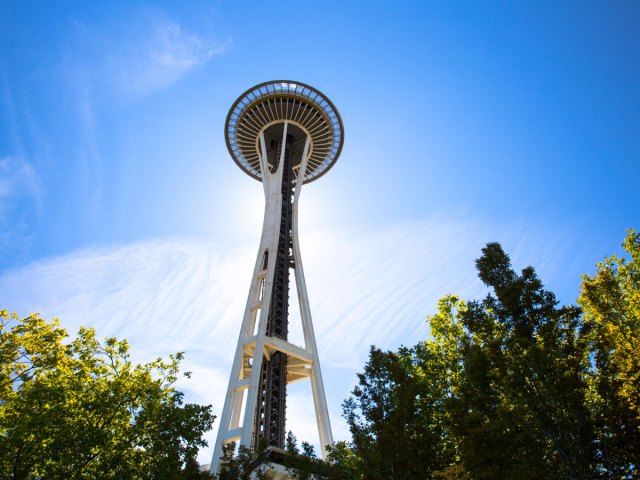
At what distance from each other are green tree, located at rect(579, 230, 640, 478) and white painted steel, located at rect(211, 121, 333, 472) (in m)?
14.2

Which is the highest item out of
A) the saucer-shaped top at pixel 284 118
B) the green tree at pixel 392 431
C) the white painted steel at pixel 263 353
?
the saucer-shaped top at pixel 284 118

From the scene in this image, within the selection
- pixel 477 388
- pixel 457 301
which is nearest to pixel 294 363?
pixel 457 301

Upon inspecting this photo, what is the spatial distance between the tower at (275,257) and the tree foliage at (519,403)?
12.1 ft

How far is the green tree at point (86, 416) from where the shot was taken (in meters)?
11.9

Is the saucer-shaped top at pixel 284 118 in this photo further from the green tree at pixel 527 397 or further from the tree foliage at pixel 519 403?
the green tree at pixel 527 397

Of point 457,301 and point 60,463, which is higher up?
point 457,301

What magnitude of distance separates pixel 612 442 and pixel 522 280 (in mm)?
3609

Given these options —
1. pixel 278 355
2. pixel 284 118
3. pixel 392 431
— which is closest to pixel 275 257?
pixel 278 355

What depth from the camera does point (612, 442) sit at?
8.72 m

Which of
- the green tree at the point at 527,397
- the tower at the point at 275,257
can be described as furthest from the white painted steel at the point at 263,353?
the green tree at the point at 527,397

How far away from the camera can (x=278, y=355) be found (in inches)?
1022

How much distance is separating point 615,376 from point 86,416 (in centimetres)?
1348

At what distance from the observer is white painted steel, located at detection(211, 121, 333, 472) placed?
827 inches

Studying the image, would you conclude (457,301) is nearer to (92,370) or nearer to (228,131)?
(92,370)
